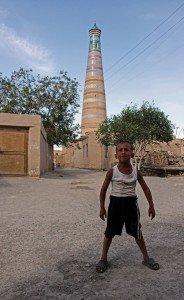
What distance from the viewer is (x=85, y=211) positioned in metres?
7.46

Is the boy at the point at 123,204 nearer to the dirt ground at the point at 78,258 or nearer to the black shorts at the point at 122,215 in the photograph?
the black shorts at the point at 122,215

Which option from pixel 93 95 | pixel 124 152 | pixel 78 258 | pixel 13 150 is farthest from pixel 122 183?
pixel 93 95

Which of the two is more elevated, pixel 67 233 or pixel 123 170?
pixel 123 170

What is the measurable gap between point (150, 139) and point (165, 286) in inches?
832

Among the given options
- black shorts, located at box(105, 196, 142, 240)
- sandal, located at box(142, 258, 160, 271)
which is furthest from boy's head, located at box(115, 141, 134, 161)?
sandal, located at box(142, 258, 160, 271)

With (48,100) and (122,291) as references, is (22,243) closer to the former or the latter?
(122,291)

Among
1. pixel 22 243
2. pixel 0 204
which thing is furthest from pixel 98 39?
pixel 22 243

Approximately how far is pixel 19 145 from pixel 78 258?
12.1 m

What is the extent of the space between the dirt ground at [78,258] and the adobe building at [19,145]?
8.36 metres

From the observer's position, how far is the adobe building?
15492 mm

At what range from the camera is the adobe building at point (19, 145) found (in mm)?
15492

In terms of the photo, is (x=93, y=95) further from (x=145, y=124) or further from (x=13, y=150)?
(x=13, y=150)

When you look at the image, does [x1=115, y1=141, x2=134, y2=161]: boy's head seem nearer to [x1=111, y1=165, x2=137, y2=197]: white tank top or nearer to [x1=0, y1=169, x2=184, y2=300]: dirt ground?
[x1=111, y1=165, x2=137, y2=197]: white tank top

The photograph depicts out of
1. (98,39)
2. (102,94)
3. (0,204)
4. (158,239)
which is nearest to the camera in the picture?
(158,239)
